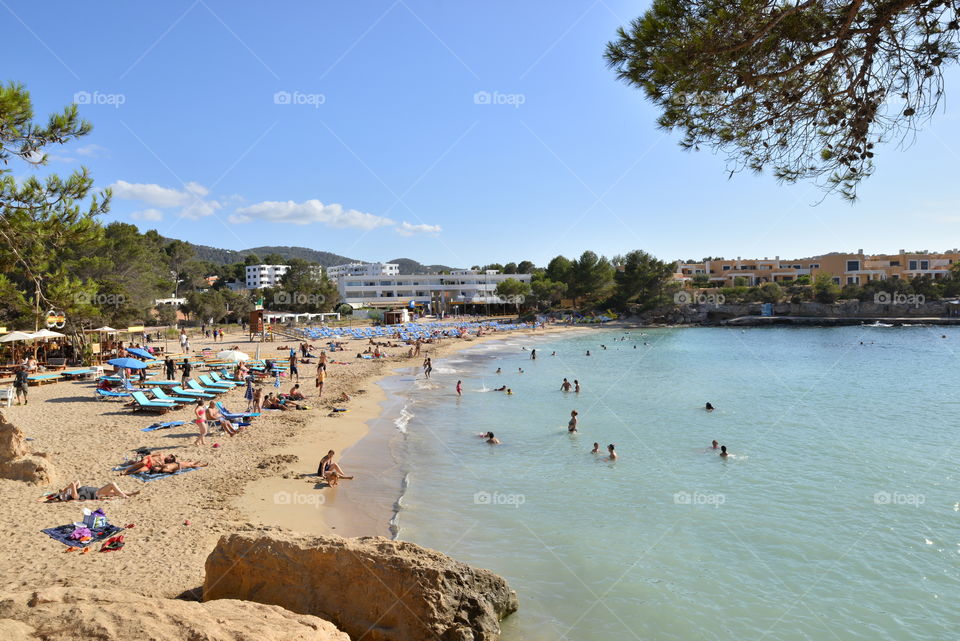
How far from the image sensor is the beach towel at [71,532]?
6.84 metres

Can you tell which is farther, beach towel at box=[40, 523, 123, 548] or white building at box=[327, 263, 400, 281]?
white building at box=[327, 263, 400, 281]

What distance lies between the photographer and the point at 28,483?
8672 mm

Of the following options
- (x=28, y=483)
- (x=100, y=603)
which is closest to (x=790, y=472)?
(x=100, y=603)

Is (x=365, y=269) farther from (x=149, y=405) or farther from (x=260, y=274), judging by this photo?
(x=149, y=405)

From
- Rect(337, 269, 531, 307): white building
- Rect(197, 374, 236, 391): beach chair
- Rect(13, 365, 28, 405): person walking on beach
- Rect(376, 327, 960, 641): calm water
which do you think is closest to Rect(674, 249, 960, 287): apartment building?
Rect(337, 269, 531, 307): white building

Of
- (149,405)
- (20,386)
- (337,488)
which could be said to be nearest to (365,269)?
(20,386)

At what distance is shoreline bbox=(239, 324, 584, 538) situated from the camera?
879 cm

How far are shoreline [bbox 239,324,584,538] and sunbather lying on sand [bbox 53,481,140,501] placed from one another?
1748 millimetres

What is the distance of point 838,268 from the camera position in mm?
84938

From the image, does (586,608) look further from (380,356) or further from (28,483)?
(380,356)

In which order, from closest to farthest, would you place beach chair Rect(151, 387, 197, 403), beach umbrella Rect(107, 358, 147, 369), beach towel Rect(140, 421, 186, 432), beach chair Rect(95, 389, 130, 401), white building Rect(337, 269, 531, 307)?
1. beach towel Rect(140, 421, 186, 432)
2. beach chair Rect(151, 387, 197, 403)
3. beach chair Rect(95, 389, 130, 401)
4. beach umbrella Rect(107, 358, 147, 369)
5. white building Rect(337, 269, 531, 307)

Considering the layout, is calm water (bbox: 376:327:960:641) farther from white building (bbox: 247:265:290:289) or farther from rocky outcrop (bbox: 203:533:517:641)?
white building (bbox: 247:265:290:289)

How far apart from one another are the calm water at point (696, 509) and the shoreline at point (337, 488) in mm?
529

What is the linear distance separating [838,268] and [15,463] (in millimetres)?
99187
